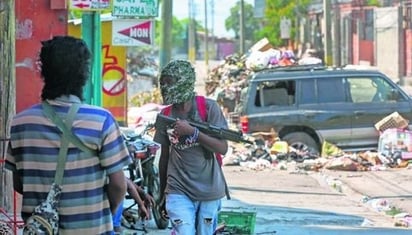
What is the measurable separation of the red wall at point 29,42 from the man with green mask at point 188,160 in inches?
172

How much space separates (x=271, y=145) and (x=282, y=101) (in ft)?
2.99

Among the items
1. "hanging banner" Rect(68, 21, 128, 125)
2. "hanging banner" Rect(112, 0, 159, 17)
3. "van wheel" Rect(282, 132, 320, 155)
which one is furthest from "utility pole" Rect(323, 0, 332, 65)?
"hanging banner" Rect(112, 0, 159, 17)

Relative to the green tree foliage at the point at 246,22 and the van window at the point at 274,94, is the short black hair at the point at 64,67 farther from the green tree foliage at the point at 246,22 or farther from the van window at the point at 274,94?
the green tree foliage at the point at 246,22

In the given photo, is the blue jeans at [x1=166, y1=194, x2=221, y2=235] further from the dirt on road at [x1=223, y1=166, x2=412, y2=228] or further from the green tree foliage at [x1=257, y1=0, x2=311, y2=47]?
the green tree foliage at [x1=257, y1=0, x2=311, y2=47]

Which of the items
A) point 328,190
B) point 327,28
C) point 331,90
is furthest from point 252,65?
point 328,190

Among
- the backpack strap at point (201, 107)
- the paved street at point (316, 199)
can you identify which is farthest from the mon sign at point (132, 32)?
the backpack strap at point (201, 107)

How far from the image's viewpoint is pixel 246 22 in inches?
4375

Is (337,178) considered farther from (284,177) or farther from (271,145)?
(271,145)

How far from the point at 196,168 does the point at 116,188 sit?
1.78 metres

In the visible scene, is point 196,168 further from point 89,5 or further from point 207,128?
point 89,5

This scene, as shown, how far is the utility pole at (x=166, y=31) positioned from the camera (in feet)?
63.0

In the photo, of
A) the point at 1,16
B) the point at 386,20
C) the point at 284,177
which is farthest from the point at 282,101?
the point at 386,20

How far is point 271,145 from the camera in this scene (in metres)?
18.9

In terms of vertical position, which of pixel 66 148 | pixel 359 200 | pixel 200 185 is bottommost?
pixel 359 200
